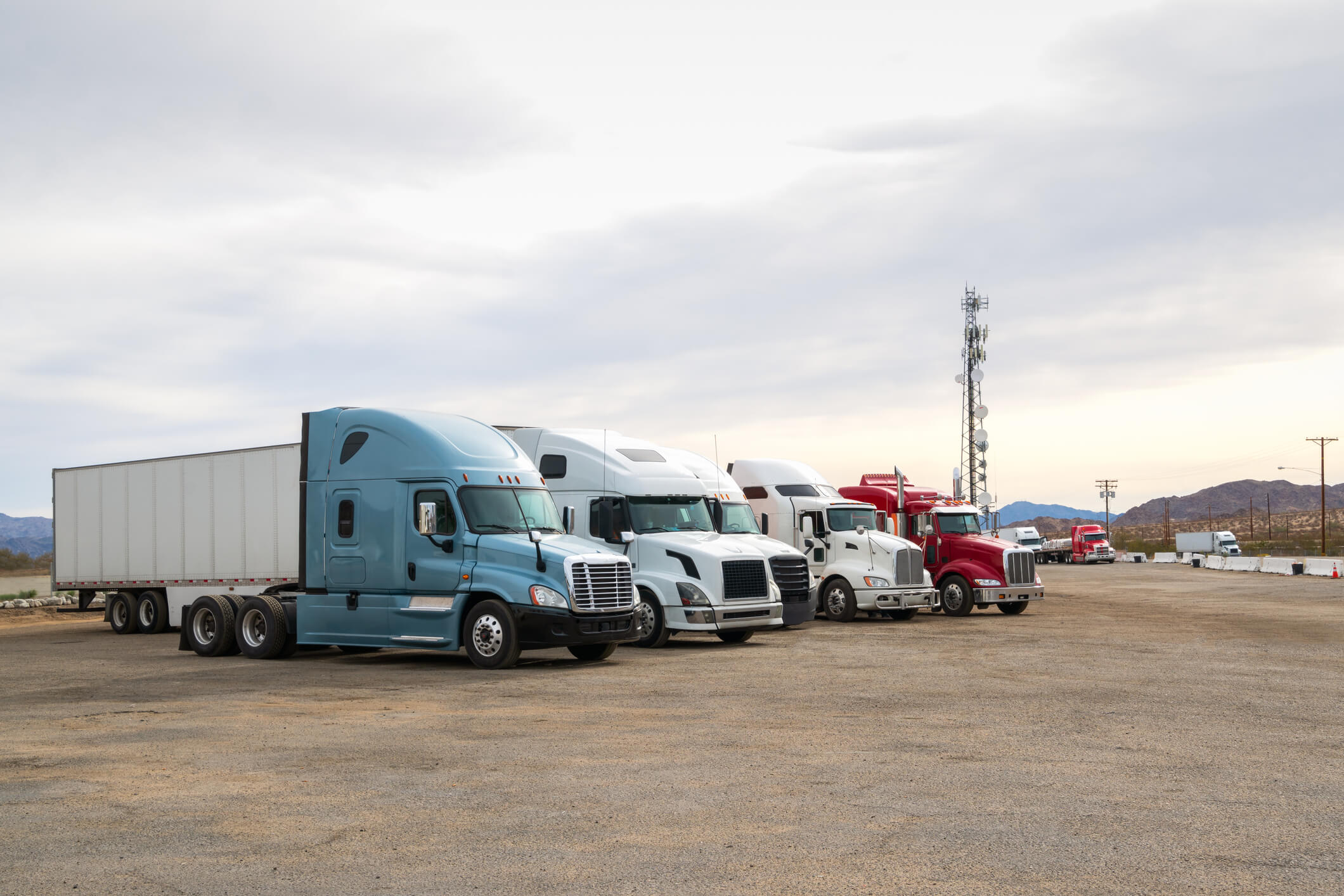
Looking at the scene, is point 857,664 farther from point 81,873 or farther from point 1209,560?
point 1209,560

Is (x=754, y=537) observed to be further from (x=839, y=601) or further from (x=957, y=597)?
(x=957, y=597)

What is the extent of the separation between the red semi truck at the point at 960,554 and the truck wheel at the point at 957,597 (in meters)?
0.02

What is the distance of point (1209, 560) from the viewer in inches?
2586

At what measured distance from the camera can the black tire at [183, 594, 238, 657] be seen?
18984 mm

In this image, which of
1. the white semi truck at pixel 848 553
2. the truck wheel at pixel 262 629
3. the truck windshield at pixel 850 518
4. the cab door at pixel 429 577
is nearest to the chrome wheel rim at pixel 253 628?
the truck wheel at pixel 262 629

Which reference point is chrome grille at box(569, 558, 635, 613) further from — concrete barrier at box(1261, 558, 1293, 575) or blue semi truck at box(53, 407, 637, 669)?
concrete barrier at box(1261, 558, 1293, 575)

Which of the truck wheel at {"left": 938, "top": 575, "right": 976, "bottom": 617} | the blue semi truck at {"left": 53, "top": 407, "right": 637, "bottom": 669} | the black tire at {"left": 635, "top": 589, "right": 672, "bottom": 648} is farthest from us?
the truck wheel at {"left": 938, "top": 575, "right": 976, "bottom": 617}

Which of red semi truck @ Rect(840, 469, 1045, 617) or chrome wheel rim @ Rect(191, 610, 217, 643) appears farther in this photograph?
red semi truck @ Rect(840, 469, 1045, 617)

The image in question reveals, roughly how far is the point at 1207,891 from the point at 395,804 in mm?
4804

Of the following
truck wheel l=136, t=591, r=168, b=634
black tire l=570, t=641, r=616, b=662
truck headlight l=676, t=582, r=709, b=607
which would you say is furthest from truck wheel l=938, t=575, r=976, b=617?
truck wheel l=136, t=591, r=168, b=634

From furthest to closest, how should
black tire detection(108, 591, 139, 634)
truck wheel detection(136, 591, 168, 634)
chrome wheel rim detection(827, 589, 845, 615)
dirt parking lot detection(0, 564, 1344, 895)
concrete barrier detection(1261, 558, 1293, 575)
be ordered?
concrete barrier detection(1261, 558, 1293, 575), chrome wheel rim detection(827, 589, 845, 615), black tire detection(108, 591, 139, 634), truck wheel detection(136, 591, 168, 634), dirt parking lot detection(0, 564, 1344, 895)

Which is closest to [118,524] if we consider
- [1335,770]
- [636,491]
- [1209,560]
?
[636,491]

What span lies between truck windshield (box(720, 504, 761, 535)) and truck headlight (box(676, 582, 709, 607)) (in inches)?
113

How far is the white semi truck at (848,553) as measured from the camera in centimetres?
2597
